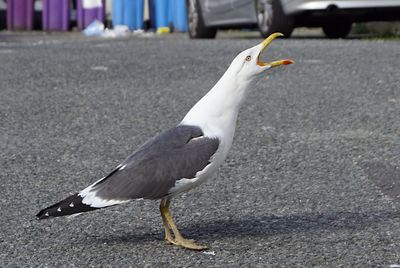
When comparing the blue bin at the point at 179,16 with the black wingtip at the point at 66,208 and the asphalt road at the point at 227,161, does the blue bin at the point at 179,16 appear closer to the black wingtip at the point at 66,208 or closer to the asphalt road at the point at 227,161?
the asphalt road at the point at 227,161

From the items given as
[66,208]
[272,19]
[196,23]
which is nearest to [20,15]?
[196,23]

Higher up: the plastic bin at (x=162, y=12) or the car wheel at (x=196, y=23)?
the car wheel at (x=196, y=23)

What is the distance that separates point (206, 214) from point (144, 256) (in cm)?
80

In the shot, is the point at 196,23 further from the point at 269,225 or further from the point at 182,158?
the point at 182,158

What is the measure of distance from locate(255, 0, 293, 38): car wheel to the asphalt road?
83 centimetres

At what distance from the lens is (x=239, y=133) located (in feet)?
22.3

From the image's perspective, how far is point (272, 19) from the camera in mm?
11805

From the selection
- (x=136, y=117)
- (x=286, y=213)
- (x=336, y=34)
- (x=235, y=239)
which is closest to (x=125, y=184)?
(x=235, y=239)

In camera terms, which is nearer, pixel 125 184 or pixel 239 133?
pixel 125 184

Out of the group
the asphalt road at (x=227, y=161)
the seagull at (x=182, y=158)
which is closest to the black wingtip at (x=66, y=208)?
the seagull at (x=182, y=158)

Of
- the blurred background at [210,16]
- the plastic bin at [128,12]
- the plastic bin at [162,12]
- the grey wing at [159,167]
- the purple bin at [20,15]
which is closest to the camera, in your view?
the grey wing at [159,167]

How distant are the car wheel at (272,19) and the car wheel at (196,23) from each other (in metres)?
1.34

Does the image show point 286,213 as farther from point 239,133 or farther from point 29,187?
point 239,133

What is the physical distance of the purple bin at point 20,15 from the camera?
19.5 meters
